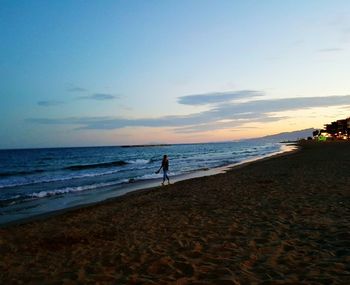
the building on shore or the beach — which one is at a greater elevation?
the building on shore

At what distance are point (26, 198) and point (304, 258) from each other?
15.8 metres

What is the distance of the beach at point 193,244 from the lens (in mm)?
5508

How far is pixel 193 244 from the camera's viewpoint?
283 inches

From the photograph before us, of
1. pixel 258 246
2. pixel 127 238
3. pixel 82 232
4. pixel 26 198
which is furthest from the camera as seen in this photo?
pixel 26 198

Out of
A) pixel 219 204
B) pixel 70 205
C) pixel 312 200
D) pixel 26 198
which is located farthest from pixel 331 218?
pixel 26 198

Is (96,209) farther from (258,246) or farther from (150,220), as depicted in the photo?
(258,246)

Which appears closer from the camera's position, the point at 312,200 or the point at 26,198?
the point at 312,200

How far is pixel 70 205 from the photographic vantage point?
15555mm

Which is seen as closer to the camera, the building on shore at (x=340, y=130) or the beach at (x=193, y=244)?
the beach at (x=193, y=244)

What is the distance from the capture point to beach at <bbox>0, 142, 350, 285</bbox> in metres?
5.51

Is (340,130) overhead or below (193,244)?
overhead

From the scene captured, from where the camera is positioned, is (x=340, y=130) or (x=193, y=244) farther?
(x=340, y=130)

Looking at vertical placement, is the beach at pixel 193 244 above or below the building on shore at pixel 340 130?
below

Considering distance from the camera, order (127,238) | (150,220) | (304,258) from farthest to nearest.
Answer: (150,220), (127,238), (304,258)
